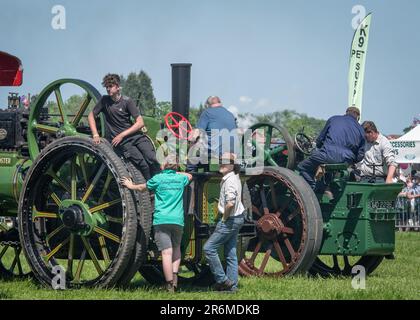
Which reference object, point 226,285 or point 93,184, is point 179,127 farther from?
point 226,285

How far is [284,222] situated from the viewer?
11383 millimetres

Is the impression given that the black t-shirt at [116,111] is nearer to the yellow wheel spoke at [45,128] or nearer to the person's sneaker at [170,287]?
the yellow wheel spoke at [45,128]

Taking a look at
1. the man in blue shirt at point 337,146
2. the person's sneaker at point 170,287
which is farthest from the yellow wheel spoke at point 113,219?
the man in blue shirt at point 337,146

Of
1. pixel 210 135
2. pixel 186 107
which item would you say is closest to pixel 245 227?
pixel 210 135

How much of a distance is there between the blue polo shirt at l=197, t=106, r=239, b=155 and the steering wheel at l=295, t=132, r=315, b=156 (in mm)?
2155

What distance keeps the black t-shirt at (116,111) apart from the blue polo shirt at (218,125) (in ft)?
2.88

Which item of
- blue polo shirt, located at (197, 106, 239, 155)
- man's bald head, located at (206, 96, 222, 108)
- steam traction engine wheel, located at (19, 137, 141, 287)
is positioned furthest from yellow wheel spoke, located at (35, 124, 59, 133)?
man's bald head, located at (206, 96, 222, 108)

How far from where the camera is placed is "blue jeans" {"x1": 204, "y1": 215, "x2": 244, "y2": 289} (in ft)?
29.9

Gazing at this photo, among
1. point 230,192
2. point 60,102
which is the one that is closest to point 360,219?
point 230,192

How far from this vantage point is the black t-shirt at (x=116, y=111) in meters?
9.37

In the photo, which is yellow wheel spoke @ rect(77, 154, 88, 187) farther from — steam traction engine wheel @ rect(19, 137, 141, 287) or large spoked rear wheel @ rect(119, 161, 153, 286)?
large spoked rear wheel @ rect(119, 161, 153, 286)
